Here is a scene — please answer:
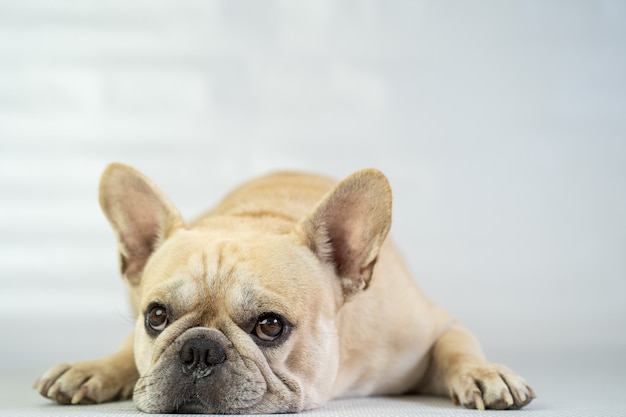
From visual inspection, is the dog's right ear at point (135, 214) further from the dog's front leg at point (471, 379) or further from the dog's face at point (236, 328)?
the dog's front leg at point (471, 379)

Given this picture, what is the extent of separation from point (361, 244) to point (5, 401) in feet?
4.39

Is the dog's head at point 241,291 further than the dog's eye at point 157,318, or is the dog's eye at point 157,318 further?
the dog's eye at point 157,318

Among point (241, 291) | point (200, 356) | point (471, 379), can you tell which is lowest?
point (471, 379)

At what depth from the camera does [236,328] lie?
2.83 metres

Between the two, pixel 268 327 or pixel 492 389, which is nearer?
pixel 268 327

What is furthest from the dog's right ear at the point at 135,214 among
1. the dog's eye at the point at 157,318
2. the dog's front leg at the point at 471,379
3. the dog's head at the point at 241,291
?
the dog's front leg at the point at 471,379

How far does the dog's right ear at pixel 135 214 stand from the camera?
333 cm

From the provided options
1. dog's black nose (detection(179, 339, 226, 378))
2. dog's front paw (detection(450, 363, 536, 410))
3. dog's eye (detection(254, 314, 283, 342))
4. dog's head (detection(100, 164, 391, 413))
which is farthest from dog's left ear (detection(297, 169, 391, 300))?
dog's black nose (detection(179, 339, 226, 378))

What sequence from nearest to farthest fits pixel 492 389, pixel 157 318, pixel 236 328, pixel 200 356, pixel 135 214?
pixel 200 356 < pixel 236 328 < pixel 157 318 < pixel 492 389 < pixel 135 214

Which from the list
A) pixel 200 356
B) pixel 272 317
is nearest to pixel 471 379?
pixel 272 317

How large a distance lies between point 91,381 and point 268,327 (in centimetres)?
77

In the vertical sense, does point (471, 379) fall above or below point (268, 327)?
below

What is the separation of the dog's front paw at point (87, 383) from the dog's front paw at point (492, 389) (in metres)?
1.15

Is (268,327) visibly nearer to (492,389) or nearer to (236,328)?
(236,328)
